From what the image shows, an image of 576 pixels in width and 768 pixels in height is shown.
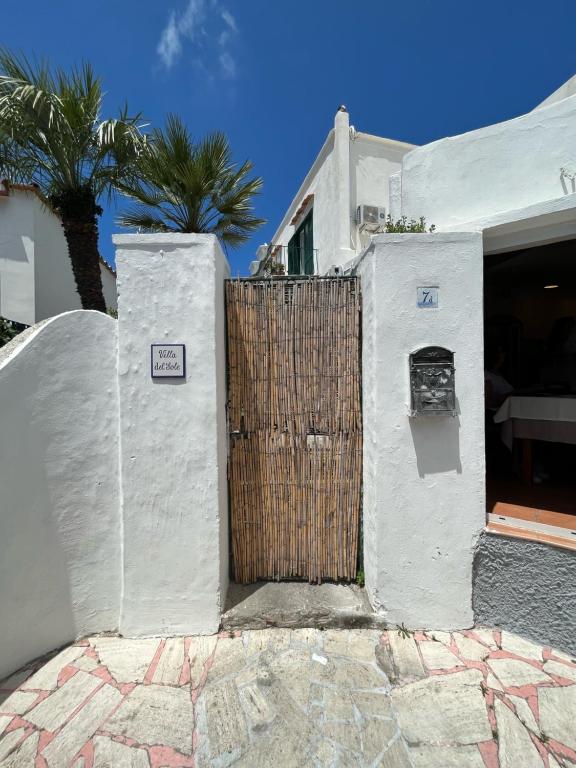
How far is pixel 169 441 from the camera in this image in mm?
2801

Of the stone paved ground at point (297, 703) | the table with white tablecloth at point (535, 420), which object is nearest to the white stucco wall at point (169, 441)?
the stone paved ground at point (297, 703)

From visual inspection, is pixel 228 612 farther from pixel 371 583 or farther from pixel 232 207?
pixel 232 207

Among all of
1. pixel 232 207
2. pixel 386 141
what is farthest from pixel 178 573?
pixel 386 141

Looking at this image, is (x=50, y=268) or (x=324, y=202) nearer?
(x=324, y=202)

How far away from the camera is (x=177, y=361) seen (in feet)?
9.13

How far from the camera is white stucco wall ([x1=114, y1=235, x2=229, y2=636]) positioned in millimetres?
2787

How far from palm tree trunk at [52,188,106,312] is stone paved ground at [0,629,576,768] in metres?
4.45

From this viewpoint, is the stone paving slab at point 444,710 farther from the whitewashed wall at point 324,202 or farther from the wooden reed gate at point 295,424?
the whitewashed wall at point 324,202

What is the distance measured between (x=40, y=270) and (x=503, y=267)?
8.53m

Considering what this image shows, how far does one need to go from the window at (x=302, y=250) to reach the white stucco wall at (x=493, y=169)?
3.67 metres

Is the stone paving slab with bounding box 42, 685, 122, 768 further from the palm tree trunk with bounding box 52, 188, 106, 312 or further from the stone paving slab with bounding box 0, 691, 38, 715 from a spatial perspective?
the palm tree trunk with bounding box 52, 188, 106, 312

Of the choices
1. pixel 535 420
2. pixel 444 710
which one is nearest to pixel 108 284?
pixel 535 420

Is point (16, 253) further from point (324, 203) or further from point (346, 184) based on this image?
point (346, 184)

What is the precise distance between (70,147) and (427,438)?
18.5 ft
